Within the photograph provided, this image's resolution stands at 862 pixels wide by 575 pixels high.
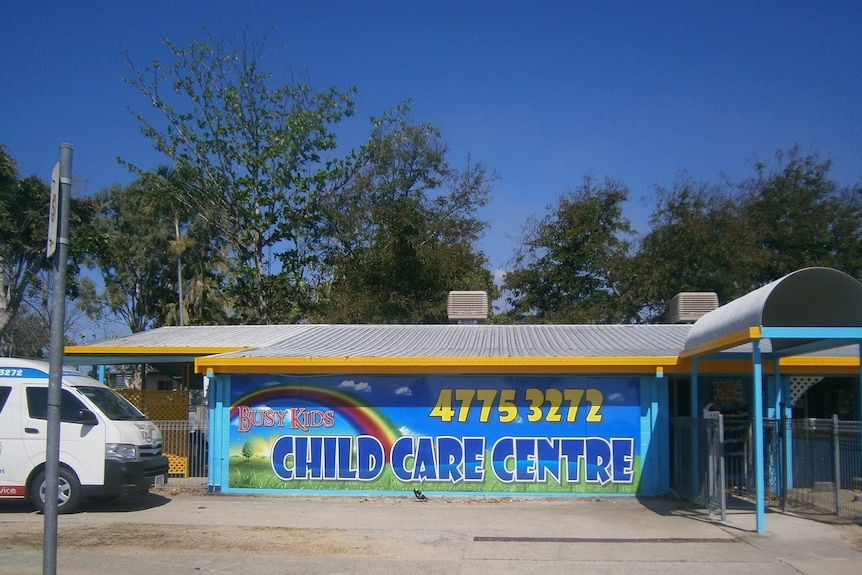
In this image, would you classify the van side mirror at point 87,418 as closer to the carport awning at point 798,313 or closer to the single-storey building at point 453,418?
the single-storey building at point 453,418

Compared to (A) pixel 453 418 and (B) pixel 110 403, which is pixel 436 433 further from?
(B) pixel 110 403

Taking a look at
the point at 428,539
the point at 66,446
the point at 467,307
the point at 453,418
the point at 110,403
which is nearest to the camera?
the point at 428,539

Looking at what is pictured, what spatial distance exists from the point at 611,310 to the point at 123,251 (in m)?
24.0

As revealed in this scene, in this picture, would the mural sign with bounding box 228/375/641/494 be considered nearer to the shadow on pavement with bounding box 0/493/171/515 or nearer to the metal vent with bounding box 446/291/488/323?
the shadow on pavement with bounding box 0/493/171/515

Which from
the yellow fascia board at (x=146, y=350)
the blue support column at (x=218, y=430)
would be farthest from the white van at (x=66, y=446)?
the yellow fascia board at (x=146, y=350)

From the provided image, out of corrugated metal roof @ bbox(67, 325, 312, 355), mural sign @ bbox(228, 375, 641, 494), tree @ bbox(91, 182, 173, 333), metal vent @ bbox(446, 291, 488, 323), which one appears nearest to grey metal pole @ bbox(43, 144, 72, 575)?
mural sign @ bbox(228, 375, 641, 494)

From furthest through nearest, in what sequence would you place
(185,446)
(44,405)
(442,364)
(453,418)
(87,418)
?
(185,446) < (453,418) < (442,364) < (44,405) < (87,418)

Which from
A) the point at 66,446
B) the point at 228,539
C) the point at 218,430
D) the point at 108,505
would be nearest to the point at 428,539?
the point at 228,539

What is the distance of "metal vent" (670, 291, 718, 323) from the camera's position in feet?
69.6

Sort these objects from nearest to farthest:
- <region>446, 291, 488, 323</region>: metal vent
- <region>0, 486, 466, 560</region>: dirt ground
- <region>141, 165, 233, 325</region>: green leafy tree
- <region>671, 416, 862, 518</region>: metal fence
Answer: <region>0, 486, 466, 560</region>: dirt ground, <region>671, 416, 862, 518</region>: metal fence, <region>446, 291, 488, 323</region>: metal vent, <region>141, 165, 233, 325</region>: green leafy tree

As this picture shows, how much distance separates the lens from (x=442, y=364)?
1541cm

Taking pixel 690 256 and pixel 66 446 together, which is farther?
pixel 690 256

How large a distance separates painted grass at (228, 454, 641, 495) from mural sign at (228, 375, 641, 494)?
0.7 inches

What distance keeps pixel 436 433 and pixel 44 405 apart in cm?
672
